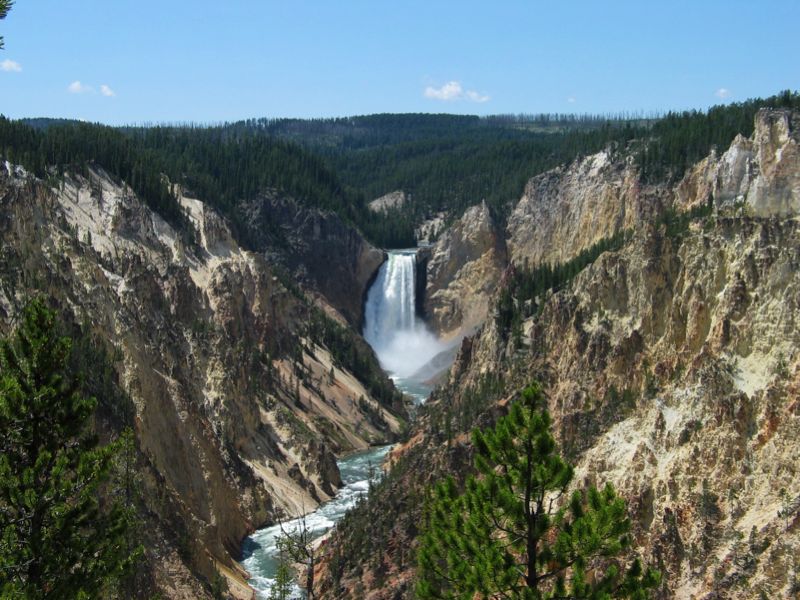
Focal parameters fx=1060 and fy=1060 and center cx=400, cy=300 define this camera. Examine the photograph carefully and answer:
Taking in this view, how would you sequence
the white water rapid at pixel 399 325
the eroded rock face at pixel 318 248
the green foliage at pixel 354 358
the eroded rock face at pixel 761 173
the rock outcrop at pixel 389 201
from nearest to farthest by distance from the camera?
the eroded rock face at pixel 761 173, the green foliage at pixel 354 358, the white water rapid at pixel 399 325, the eroded rock face at pixel 318 248, the rock outcrop at pixel 389 201

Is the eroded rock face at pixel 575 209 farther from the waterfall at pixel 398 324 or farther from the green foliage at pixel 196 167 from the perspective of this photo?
the green foliage at pixel 196 167

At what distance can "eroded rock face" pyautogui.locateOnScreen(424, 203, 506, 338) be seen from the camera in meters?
123

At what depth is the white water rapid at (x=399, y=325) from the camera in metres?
122

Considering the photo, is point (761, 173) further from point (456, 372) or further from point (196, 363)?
point (196, 363)

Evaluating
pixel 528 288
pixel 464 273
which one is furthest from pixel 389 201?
pixel 528 288

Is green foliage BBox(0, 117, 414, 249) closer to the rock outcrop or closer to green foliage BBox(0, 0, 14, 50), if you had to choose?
the rock outcrop

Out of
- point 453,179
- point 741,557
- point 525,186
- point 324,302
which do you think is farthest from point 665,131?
point 741,557

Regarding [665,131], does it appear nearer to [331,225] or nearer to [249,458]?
[331,225]

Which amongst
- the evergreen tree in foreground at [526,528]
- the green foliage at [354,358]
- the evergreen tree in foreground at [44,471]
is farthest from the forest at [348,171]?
the evergreen tree in foreground at [44,471]

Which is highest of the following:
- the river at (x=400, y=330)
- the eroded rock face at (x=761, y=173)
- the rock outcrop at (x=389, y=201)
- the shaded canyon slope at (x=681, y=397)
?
the eroded rock face at (x=761, y=173)

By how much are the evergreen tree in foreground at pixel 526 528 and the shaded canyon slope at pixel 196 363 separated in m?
20.8

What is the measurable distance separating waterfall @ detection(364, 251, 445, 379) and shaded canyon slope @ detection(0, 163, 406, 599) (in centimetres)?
1259

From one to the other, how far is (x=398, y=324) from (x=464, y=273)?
10.3 metres

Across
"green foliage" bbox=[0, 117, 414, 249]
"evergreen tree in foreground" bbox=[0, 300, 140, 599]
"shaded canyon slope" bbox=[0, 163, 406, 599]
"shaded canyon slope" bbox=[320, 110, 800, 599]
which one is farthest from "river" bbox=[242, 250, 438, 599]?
"evergreen tree in foreground" bbox=[0, 300, 140, 599]
